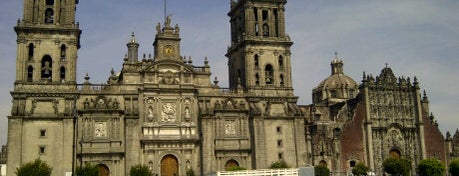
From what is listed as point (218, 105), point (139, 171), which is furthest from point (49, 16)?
point (218, 105)

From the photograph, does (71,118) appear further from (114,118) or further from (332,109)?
(332,109)

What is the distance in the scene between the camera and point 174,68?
5566 cm

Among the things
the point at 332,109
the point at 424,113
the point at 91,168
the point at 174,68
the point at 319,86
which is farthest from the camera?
the point at 319,86

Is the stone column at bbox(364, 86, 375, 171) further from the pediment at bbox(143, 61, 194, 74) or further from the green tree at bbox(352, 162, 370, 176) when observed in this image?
the pediment at bbox(143, 61, 194, 74)

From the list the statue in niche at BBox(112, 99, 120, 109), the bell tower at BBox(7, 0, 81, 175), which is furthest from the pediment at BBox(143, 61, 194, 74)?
the bell tower at BBox(7, 0, 81, 175)

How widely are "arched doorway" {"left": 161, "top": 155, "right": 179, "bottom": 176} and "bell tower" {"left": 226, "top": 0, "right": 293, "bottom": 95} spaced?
1067 cm

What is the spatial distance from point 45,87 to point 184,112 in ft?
43.4

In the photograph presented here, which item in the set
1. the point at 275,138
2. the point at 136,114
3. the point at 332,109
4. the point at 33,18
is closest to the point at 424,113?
the point at 332,109

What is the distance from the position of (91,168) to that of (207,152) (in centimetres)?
1232

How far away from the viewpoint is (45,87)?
51.6 meters

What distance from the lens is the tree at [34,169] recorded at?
146ft

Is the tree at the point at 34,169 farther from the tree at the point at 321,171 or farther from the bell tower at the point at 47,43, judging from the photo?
the tree at the point at 321,171

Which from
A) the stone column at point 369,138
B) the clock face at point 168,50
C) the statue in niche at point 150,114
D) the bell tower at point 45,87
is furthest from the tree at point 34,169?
the stone column at point 369,138

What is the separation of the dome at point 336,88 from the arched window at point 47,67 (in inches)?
1711
